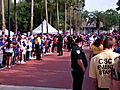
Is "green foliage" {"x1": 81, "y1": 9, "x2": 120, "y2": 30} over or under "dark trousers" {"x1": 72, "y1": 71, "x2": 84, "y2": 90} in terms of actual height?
over

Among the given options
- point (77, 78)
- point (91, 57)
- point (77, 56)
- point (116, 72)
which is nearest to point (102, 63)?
point (116, 72)

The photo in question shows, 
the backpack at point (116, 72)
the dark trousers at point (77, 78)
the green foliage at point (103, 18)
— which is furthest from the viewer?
the green foliage at point (103, 18)

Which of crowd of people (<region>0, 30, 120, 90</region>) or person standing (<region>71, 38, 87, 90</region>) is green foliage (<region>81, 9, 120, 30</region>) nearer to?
crowd of people (<region>0, 30, 120, 90</region>)

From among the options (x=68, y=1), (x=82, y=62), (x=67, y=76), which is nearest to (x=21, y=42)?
(x=67, y=76)

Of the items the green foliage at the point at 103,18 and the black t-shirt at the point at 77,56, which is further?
the green foliage at the point at 103,18

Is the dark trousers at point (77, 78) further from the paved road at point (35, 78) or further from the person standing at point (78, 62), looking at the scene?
the paved road at point (35, 78)

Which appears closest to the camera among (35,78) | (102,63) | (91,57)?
(102,63)

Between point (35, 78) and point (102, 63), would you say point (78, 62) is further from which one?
point (35, 78)

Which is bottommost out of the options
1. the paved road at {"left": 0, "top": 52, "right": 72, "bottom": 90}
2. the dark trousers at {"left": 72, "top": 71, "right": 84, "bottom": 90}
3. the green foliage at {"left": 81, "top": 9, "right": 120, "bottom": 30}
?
the paved road at {"left": 0, "top": 52, "right": 72, "bottom": 90}

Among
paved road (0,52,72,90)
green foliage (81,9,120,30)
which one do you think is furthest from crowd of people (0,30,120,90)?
green foliage (81,9,120,30)

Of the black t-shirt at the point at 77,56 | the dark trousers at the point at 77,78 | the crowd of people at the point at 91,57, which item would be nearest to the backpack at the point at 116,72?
the crowd of people at the point at 91,57

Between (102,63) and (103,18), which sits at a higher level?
(103,18)

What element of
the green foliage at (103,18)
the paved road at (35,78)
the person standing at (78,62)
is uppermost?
the green foliage at (103,18)

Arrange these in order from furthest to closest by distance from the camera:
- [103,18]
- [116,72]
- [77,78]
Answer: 1. [103,18]
2. [77,78]
3. [116,72]
